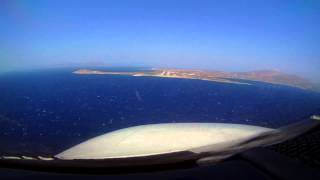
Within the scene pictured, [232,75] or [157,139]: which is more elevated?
[232,75]

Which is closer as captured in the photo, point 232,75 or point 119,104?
point 232,75

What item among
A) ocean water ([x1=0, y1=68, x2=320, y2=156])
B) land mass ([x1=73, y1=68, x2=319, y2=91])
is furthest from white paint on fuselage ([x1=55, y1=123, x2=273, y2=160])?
land mass ([x1=73, y1=68, x2=319, y2=91])

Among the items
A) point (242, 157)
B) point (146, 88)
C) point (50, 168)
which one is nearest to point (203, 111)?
point (146, 88)

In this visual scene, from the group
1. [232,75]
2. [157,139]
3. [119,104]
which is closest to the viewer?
[157,139]

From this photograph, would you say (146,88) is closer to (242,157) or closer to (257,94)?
(257,94)

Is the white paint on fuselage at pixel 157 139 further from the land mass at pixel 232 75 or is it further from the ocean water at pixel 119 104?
the land mass at pixel 232 75

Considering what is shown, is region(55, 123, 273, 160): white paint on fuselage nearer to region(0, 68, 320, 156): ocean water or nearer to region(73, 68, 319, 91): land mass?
region(0, 68, 320, 156): ocean water

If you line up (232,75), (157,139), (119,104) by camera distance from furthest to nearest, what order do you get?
1. (119,104)
2. (232,75)
3. (157,139)
